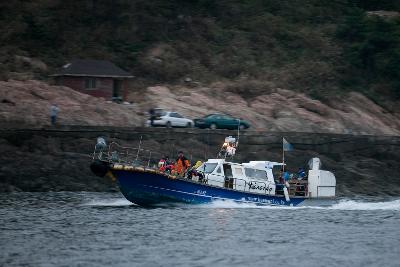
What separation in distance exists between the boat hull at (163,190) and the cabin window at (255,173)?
1.15 metres

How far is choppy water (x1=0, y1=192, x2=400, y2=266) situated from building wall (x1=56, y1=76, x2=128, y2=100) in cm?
2156

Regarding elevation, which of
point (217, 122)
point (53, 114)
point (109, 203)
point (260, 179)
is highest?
point (217, 122)

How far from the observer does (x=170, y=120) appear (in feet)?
191

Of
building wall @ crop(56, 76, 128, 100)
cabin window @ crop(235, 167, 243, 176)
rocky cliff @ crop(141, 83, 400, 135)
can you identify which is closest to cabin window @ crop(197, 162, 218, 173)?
cabin window @ crop(235, 167, 243, 176)

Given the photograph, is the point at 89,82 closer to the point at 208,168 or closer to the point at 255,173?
the point at 208,168

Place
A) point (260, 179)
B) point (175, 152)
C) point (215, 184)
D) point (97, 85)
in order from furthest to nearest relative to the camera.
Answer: point (97, 85), point (175, 152), point (260, 179), point (215, 184)

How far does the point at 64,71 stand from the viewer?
211ft

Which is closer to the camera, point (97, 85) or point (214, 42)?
point (97, 85)

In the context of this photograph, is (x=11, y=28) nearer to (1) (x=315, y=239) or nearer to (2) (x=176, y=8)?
(2) (x=176, y=8)

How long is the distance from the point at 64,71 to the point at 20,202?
24.9 metres

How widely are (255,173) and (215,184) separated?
6.75 feet

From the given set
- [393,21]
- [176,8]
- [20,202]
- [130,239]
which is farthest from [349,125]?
[130,239]

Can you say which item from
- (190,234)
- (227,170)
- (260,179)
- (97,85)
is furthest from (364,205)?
(97,85)

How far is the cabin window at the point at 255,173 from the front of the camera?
39.1m
